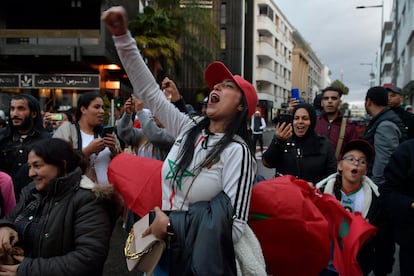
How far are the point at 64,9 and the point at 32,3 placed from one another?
5.61 ft

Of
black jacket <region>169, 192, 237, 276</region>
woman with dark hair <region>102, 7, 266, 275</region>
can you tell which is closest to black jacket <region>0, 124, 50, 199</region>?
woman with dark hair <region>102, 7, 266, 275</region>

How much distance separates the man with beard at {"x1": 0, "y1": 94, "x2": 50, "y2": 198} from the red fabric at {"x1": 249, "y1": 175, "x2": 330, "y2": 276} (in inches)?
103

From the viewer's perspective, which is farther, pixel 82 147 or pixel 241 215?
pixel 82 147

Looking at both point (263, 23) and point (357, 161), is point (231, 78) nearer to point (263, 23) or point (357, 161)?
point (357, 161)

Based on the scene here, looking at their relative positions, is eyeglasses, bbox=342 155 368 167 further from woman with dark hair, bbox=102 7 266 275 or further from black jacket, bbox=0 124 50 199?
black jacket, bbox=0 124 50 199

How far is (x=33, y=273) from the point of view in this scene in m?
2.06

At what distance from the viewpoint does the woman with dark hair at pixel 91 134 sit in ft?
12.8

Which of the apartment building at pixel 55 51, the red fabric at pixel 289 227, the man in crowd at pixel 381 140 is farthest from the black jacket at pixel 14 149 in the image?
the apartment building at pixel 55 51

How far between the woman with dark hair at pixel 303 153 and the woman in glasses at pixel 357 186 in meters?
0.29

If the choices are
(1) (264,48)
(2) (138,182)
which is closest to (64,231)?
(2) (138,182)

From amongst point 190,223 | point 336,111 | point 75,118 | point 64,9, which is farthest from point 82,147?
point 64,9

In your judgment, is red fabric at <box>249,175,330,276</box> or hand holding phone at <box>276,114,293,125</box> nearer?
red fabric at <box>249,175,330,276</box>

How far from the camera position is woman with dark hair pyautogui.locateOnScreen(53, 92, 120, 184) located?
391 centimetres

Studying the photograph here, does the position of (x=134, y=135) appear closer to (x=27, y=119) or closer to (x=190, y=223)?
(x=27, y=119)
